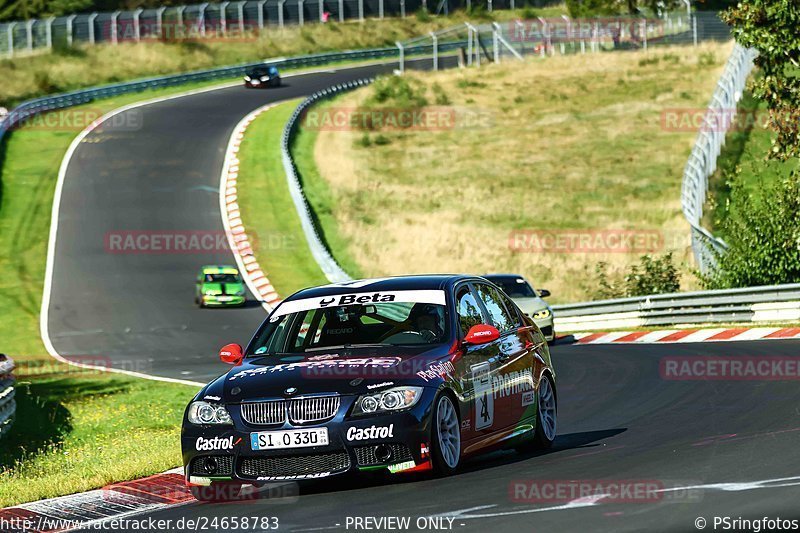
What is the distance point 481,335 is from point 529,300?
16.4m

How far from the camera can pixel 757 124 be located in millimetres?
47500

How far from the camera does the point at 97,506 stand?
927 centimetres

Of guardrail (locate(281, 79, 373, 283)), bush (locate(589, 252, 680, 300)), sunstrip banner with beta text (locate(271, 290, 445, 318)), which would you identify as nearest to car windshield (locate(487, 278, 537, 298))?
bush (locate(589, 252, 680, 300))

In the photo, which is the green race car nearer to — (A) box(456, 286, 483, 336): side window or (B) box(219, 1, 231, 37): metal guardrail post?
(A) box(456, 286, 483, 336): side window

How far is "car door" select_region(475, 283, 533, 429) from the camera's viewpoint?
1054cm

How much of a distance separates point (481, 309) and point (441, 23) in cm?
8882

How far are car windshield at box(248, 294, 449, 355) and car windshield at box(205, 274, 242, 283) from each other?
2413 centimetres

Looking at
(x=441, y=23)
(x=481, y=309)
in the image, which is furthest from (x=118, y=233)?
(x=441, y=23)

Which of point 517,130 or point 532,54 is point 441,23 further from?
point 517,130

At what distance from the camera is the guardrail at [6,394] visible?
16750 millimetres

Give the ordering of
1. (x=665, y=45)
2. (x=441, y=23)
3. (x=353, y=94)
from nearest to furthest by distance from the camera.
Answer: (x=353, y=94), (x=665, y=45), (x=441, y=23)

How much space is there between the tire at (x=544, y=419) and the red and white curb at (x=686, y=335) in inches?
471

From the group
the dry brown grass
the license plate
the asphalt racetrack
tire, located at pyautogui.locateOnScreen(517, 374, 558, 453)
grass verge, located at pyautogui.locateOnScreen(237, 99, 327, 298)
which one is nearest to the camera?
the asphalt racetrack

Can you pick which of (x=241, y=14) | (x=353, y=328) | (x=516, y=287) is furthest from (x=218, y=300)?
(x=241, y=14)
